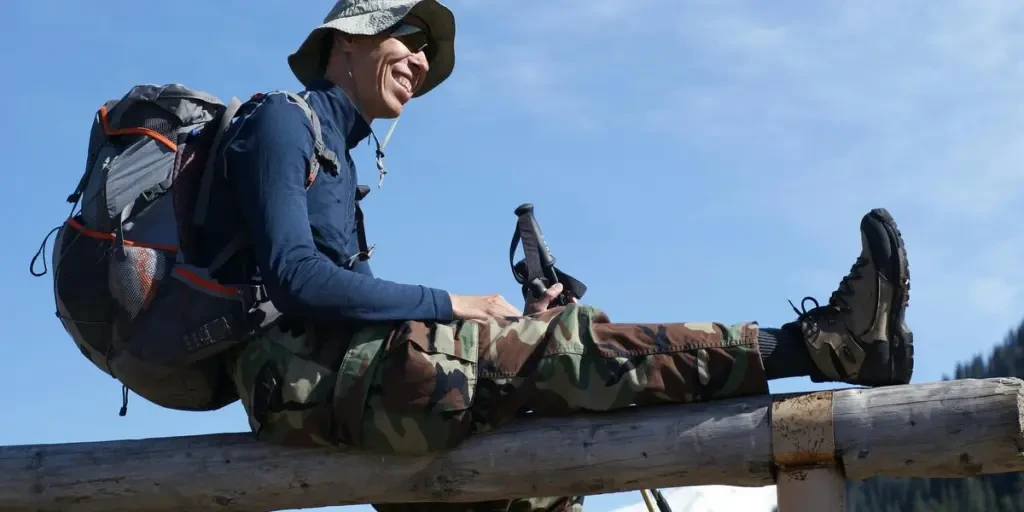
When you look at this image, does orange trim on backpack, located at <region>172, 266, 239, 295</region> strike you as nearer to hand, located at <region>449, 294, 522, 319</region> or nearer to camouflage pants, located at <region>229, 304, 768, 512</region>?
camouflage pants, located at <region>229, 304, 768, 512</region>

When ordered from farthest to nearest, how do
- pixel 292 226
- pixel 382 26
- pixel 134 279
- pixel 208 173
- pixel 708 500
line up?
1. pixel 708 500
2. pixel 382 26
3. pixel 208 173
4. pixel 134 279
5. pixel 292 226

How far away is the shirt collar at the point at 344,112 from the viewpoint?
5.65 m

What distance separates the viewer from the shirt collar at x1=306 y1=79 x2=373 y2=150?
18.5 feet

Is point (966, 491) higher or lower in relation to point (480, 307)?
lower

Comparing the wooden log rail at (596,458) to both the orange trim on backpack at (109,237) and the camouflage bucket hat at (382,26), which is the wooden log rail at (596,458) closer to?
the orange trim on backpack at (109,237)

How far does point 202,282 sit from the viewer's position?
16.9ft

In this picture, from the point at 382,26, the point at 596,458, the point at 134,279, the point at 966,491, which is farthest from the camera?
the point at 966,491

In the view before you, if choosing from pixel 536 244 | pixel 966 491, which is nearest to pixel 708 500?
pixel 536 244

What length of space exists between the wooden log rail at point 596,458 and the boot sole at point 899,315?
0.09 m

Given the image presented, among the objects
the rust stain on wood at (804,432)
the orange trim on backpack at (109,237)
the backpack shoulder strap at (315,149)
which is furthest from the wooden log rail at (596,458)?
the backpack shoulder strap at (315,149)

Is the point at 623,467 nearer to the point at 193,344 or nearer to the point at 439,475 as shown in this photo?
the point at 439,475

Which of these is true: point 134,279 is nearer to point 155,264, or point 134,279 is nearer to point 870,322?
point 155,264

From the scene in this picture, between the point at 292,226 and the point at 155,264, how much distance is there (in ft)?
2.20

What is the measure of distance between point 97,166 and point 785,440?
3.05 meters
